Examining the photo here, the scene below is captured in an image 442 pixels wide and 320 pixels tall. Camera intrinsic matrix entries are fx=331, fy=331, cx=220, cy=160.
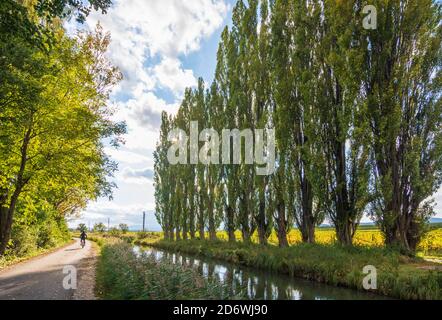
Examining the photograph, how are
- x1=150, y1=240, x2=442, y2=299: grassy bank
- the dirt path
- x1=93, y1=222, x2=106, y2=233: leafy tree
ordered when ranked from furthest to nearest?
x1=93, y1=222, x2=106, y2=233: leafy tree, x1=150, y1=240, x2=442, y2=299: grassy bank, the dirt path

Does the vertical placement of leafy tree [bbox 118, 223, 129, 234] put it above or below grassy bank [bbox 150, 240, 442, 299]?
below

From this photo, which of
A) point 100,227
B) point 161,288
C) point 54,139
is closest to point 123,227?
point 100,227

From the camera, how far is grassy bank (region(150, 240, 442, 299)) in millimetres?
9656

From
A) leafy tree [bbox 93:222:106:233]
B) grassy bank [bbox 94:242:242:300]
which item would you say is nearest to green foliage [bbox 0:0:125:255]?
grassy bank [bbox 94:242:242:300]

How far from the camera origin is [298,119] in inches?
731

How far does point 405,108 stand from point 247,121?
1000 centimetres

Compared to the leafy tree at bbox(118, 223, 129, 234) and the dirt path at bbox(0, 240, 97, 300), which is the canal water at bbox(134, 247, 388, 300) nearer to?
the dirt path at bbox(0, 240, 97, 300)

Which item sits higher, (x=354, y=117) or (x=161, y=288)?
(x=354, y=117)

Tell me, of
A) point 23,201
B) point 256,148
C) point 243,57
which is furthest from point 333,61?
Answer: point 23,201

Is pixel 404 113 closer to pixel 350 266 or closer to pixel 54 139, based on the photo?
pixel 350 266

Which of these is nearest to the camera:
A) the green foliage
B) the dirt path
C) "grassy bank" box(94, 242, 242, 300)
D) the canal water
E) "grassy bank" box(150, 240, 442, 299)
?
"grassy bank" box(94, 242, 242, 300)

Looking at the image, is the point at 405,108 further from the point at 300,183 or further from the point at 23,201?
the point at 23,201

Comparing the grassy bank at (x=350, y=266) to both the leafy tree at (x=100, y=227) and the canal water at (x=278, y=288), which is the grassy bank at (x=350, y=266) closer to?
the canal water at (x=278, y=288)

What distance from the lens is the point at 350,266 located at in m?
12.3
